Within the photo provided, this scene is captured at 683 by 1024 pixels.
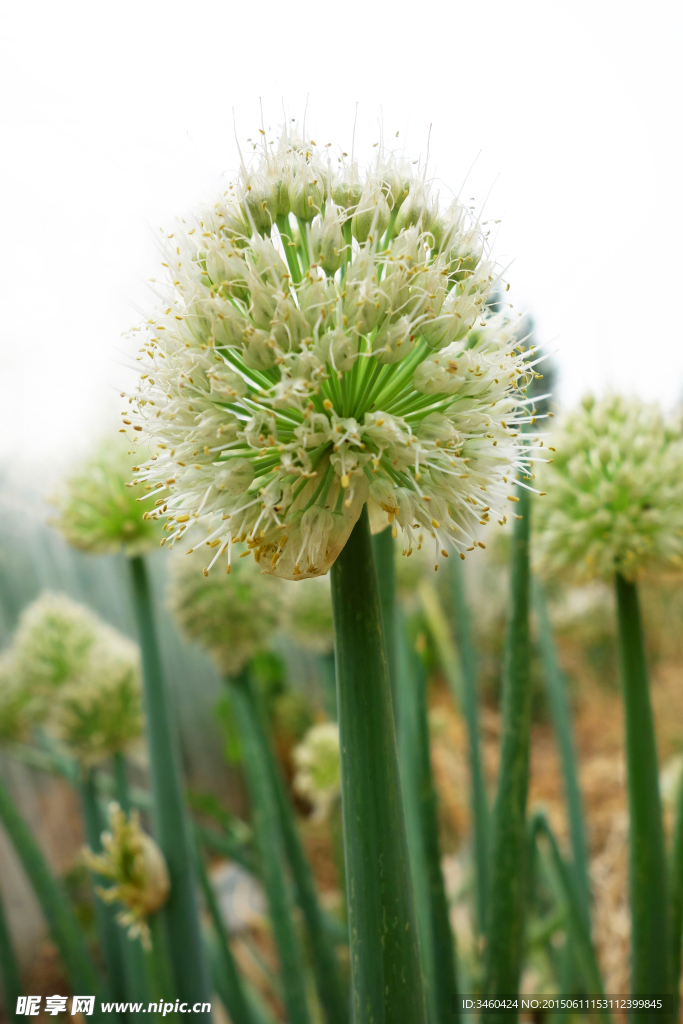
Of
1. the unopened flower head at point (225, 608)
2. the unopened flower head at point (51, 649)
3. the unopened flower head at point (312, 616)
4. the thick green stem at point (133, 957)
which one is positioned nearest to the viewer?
the thick green stem at point (133, 957)

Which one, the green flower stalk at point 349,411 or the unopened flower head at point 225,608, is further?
the unopened flower head at point 225,608

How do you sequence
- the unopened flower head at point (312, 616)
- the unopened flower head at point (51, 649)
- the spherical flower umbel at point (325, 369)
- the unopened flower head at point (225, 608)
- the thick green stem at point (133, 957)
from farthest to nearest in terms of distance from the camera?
the unopened flower head at point (312, 616)
the unopened flower head at point (51, 649)
the unopened flower head at point (225, 608)
the thick green stem at point (133, 957)
the spherical flower umbel at point (325, 369)

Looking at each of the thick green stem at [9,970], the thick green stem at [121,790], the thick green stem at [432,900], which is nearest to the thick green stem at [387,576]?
the thick green stem at [432,900]

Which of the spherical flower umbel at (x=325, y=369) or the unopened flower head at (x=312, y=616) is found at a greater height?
the spherical flower umbel at (x=325, y=369)

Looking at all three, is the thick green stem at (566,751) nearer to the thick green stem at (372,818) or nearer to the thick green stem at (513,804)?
the thick green stem at (513,804)

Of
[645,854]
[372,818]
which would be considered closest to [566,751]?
[645,854]

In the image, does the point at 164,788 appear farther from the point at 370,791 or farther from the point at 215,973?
the point at 370,791
